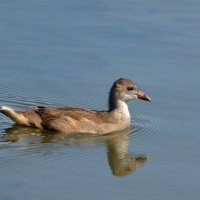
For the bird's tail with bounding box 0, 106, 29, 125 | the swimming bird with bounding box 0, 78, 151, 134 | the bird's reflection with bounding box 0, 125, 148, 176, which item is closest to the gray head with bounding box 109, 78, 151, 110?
the swimming bird with bounding box 0, 78, 151, 134

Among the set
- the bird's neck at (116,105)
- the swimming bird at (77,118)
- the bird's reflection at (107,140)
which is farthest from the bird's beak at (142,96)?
the bird's reflection at (107,140)

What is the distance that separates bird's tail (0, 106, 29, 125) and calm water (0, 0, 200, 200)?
0.21 m

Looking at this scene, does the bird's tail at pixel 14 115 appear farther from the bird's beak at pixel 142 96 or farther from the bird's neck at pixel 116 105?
the bird's beak at pixel 142 96

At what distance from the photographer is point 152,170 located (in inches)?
622

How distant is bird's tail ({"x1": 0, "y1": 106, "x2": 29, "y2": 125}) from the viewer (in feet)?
58.5

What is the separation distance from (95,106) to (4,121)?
1.93 metres

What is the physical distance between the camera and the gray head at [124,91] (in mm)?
18766

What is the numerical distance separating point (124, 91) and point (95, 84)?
0.81 m

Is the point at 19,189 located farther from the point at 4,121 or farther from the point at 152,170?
the point at 4,121

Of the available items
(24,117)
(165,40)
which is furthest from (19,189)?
(165,40)

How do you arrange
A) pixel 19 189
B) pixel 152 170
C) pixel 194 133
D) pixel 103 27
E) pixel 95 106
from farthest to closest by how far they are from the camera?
pixel 103 27 < pixel 95 106 < pixel 194 133 < pixel 152 170 < pixel 19 189

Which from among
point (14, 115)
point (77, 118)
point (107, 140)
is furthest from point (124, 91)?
point (14, 115)

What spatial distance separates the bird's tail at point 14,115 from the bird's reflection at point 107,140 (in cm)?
16

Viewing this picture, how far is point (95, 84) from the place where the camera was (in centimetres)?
1942
